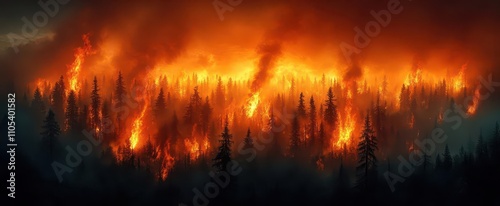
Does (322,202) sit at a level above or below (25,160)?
below

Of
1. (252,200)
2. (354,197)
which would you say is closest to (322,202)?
(354,197)

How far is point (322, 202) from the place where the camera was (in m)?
197

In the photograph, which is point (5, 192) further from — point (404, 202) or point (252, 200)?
point (404, 202)

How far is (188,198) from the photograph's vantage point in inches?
7805

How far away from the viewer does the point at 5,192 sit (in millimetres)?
192000

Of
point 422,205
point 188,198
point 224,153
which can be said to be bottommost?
point 422,205

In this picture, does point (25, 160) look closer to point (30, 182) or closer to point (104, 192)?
point (30, 182)

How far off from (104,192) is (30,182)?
937 inches

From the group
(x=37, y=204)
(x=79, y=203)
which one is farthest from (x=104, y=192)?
(x=37, y=204)

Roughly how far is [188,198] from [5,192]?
5803cm

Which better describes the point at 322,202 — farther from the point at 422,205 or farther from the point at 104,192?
the point at 104,192

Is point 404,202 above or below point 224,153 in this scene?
below

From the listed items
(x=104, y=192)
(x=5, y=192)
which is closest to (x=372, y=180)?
(x=104, y=192)

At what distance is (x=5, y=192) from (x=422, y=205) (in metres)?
134
